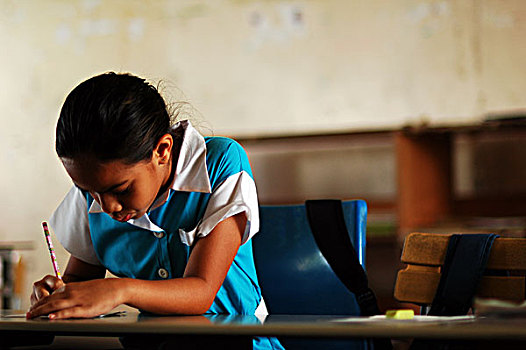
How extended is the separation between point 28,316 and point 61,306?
0.10 m

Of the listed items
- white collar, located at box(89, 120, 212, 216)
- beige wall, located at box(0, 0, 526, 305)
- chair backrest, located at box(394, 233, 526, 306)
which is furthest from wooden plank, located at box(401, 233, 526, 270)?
beige wall, located at box(0, 0, 526, 305)

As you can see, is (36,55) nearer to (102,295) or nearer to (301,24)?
(301,24)

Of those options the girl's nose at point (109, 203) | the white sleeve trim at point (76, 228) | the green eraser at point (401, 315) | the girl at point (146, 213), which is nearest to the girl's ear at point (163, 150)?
the girl at point (146, 213)

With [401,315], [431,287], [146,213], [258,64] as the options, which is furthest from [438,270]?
[258,64]

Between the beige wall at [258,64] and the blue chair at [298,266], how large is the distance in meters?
1.89

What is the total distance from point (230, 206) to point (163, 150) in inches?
6.5

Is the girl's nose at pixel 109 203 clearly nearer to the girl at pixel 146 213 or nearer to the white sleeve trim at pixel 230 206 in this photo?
the girl at pixel 146 213

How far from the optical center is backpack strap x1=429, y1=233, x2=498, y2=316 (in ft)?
4.44

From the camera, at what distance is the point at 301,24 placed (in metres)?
3.64

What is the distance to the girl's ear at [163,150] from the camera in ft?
4.31

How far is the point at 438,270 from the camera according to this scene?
4.86ft

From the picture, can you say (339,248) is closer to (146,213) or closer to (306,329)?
(146,213)

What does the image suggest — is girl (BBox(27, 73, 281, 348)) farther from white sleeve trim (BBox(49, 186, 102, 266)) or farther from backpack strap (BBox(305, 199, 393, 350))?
backpack strap (BBox(305, 199, 393, 350))

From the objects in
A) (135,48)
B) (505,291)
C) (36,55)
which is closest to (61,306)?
(505,291)
